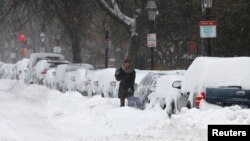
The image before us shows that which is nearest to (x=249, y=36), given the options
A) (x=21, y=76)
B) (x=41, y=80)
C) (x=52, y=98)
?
(x=52, y=98)

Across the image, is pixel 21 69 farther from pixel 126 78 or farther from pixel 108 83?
pixel 126 78

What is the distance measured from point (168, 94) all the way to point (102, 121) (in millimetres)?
2084

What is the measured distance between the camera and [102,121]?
15734mm

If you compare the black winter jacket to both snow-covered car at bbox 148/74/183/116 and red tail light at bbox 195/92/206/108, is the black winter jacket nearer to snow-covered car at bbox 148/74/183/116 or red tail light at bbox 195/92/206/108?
snow-covered car at bbox 148/74/183/116

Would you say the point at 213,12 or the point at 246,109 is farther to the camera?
the point at 213,12

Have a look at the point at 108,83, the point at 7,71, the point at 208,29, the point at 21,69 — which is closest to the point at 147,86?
the point at 208,29

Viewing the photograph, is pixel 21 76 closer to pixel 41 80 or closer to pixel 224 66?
pixel 41 80

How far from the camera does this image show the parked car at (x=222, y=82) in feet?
40.3

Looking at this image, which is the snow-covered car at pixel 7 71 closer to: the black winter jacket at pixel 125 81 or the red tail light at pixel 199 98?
the black winter jacket at pixel 125 81

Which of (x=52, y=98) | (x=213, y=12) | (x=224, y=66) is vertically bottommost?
(x=52, y=98)

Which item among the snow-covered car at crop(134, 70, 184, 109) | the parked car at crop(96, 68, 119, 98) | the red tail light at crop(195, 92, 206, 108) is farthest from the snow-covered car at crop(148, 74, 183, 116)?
the parked car at crop(96, 68, 119, 98)

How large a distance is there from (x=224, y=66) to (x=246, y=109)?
1362mm

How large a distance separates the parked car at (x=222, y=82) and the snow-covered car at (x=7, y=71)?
99.5 feet

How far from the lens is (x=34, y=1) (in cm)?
2811
